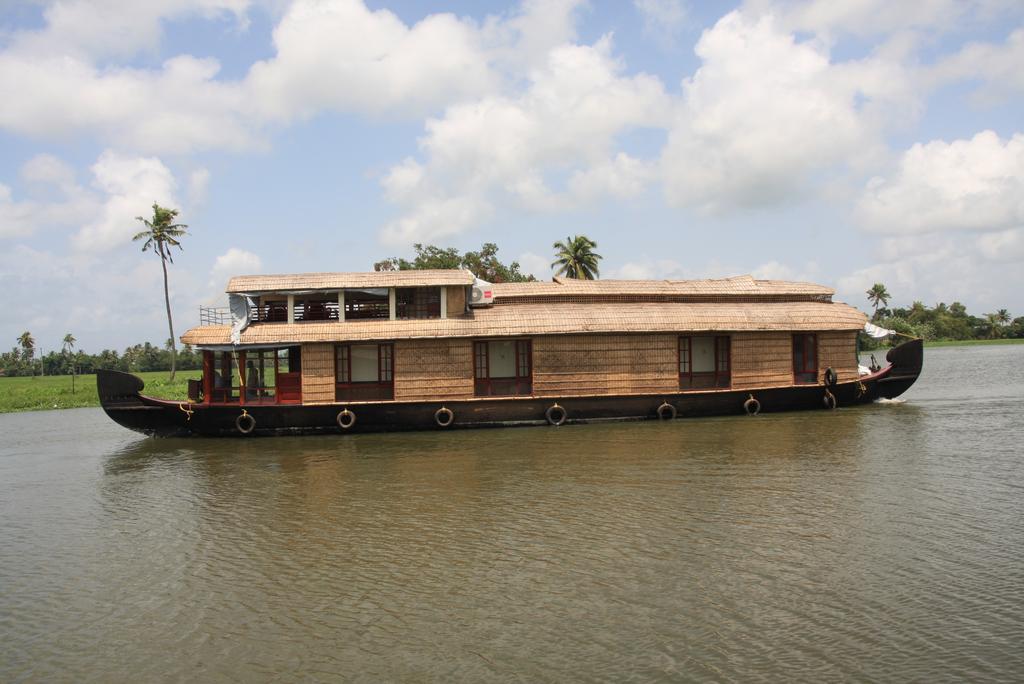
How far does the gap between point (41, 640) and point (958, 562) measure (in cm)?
781

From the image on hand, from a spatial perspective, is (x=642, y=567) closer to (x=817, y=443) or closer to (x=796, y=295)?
(x=817, y=443)

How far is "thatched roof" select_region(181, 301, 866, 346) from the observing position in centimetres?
1559

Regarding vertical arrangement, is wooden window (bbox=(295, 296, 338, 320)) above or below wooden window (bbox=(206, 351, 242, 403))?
above

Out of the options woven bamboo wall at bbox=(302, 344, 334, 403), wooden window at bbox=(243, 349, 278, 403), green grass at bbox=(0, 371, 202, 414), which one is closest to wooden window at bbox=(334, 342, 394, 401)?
woven bamboo wall at bbox=(302, 344, 334, 403)

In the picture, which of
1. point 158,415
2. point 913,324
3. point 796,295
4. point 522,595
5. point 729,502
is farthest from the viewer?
point 913,324

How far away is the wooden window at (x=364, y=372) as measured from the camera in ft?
53.5

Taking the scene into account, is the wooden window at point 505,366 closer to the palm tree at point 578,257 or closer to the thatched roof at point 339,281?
the thatched roof at point 339,281

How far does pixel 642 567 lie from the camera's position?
259 inches

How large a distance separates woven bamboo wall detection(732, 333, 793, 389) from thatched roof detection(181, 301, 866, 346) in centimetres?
32

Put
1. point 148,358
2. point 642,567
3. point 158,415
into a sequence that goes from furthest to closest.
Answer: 1. point 148,358
2. point 158,415
3. point 642,567

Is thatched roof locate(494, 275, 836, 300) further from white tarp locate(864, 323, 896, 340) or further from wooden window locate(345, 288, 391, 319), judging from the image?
wooden window locate(345, 288, 391, 319)

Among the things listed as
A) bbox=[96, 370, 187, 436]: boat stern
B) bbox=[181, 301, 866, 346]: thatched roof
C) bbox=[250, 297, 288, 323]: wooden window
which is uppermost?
bbox=[250, 297, 288, 323]: wooden window

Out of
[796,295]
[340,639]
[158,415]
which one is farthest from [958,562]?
[158,415]

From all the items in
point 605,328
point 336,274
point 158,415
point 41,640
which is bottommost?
point 41,640
